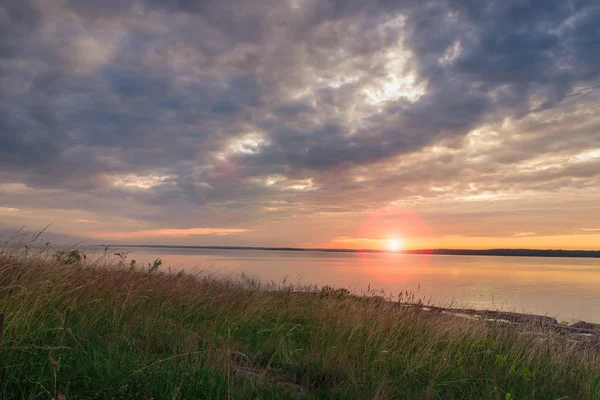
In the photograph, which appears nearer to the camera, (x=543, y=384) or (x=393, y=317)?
(x=543, y=384)

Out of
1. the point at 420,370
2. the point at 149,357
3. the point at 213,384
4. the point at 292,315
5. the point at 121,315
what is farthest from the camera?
the point at 292,315

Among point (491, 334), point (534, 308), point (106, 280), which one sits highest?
point (106, 280)

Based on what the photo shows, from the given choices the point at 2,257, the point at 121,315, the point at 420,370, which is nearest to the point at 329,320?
the point at 420,370

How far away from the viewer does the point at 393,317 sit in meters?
10.5

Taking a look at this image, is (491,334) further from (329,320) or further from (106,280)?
(106,280)

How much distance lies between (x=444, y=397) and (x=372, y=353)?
1937mm

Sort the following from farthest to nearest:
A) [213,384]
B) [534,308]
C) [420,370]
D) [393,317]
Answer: [534,308], [393,317], [420,370], [213,384]

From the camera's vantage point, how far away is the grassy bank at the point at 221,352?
429cm

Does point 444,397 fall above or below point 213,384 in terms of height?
below

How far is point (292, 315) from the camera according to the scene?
976 cm

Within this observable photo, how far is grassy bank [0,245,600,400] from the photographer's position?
429 centimetres

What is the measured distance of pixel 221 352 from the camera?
5.63 meters

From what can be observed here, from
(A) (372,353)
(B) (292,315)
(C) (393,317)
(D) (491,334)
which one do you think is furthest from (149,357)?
(D) (491,334)

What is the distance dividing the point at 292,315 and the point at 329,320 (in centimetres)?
98
